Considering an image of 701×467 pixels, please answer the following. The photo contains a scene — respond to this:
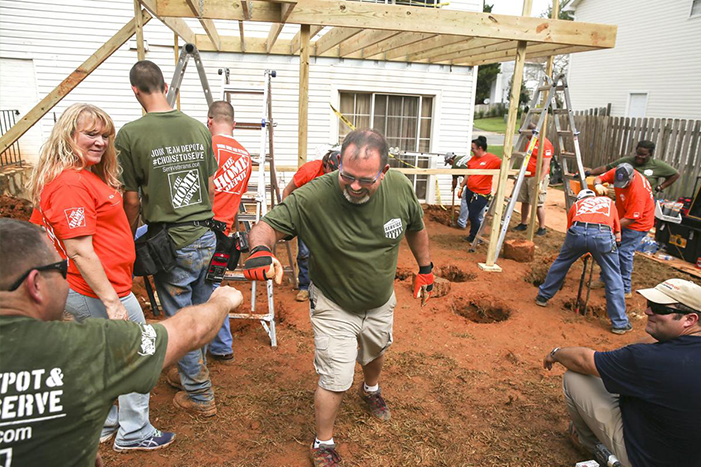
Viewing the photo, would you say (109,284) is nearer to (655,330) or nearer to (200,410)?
(200,410)

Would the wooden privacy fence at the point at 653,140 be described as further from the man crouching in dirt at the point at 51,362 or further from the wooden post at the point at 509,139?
the man crouching in dirt at the point at 51,362

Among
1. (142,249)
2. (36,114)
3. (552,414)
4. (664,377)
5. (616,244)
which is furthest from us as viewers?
(616,244)

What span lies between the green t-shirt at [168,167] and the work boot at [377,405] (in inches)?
70.9

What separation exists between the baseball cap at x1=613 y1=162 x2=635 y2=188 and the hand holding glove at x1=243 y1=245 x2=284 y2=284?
4926mm

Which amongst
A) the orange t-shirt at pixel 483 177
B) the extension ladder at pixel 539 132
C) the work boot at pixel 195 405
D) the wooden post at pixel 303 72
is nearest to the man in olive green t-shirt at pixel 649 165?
the extension ladder at pixel 539 132

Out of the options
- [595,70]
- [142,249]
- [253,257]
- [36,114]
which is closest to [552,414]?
[253,257]

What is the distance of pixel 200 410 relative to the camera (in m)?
3.32

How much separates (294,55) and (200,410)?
7.62 meters

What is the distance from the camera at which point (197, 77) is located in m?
8.90

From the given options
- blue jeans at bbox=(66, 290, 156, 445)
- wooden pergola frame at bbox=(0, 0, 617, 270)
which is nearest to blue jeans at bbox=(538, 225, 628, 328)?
wooden pergola frame at bbox=(0, 0, 617, 270)

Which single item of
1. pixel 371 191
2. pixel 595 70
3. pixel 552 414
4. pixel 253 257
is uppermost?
pixel 595 70

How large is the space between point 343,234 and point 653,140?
545 inches

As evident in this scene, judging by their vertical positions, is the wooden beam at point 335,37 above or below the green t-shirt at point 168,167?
above

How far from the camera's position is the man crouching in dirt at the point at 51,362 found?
1209mm
